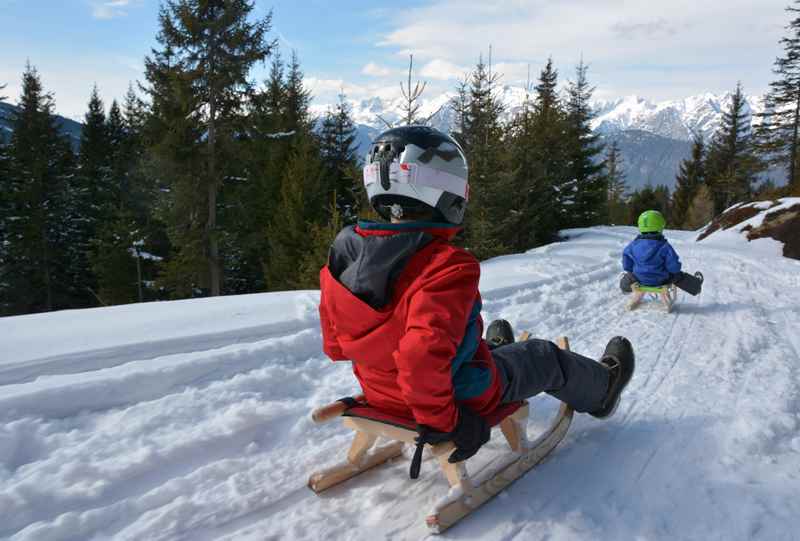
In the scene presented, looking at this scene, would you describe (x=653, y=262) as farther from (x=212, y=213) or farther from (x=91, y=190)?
(x=91, y=190)

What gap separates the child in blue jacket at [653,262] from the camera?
22.3 ft

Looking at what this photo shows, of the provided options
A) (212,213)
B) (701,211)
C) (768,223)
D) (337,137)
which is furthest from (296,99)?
(701,211)

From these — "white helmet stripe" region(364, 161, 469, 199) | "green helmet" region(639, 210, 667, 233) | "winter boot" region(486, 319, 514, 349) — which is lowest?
"winter boot" region(486, 319, 514, 349)

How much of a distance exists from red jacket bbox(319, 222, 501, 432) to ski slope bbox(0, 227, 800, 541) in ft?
2.01

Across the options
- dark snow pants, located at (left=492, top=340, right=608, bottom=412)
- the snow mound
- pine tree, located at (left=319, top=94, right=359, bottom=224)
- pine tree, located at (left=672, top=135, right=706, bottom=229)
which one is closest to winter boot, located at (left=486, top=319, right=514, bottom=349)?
dark snow pants, located at (left=492, top=340, right=608, bottom=412)

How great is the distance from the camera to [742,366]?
4496 mm

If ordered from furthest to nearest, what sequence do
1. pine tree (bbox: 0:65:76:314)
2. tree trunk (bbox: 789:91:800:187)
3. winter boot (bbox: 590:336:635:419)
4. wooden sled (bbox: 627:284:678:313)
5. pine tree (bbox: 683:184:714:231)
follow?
pine tree (bbox: 683:184:714:231), tree trunk (bbox: 789:91:800:187), pine tree (bbox: 0:65:76:314), wooden sled (bbox: 627:284:678:313), winter boot (bbox: 590:336:635:419)

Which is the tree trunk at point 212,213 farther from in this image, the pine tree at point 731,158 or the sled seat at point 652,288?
the pine tree at point 731,158

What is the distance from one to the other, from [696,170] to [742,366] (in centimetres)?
5005

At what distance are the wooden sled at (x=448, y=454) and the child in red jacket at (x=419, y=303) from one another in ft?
0.35

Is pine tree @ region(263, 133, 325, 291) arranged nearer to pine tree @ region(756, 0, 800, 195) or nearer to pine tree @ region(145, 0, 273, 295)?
pine tree @ region(145, 0, 273, 295)

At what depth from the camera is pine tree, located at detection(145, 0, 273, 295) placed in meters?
17.4

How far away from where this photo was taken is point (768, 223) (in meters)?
15.8

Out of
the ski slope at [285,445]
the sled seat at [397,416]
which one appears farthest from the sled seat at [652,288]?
the sled seat at [397,416]
